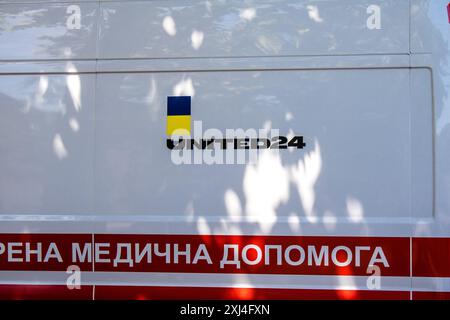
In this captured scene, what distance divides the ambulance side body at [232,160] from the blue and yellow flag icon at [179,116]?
0.04m

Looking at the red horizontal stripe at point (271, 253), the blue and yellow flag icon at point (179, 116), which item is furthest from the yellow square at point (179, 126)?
the red horizontal stripe at point (271, 253)

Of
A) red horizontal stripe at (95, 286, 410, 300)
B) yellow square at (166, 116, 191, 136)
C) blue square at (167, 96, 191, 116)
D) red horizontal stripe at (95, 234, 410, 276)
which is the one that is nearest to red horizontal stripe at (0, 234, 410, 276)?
red horizontal stripe at (95, 234, 410, 276)

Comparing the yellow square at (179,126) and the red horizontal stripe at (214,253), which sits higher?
the yellow square at (179,126)

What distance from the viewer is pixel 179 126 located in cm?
279

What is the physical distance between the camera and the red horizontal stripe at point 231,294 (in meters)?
2.66

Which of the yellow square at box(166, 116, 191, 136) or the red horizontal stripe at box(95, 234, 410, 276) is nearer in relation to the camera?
the red horizontal stripe at box(95, 234, 410, 276)

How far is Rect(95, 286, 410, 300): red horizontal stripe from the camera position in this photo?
8.73 feet

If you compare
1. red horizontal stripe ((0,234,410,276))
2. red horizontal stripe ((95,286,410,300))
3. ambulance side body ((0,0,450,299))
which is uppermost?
ambulance side body ((0,0,450,299))

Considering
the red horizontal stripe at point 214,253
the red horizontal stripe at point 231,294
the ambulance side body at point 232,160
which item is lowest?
the red horizontal stripe at point 231,294

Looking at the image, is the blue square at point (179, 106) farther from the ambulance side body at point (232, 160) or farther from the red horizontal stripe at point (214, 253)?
the red horizontal stripe at point (214, 253)

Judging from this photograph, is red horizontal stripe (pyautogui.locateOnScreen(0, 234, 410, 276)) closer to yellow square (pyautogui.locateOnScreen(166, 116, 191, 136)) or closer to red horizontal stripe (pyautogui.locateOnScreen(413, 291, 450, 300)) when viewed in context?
red horizontal stripe (pyautogui.locateOnScreen(413, 291, 450, 300))

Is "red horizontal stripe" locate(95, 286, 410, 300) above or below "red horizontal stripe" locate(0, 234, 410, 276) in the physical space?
below
